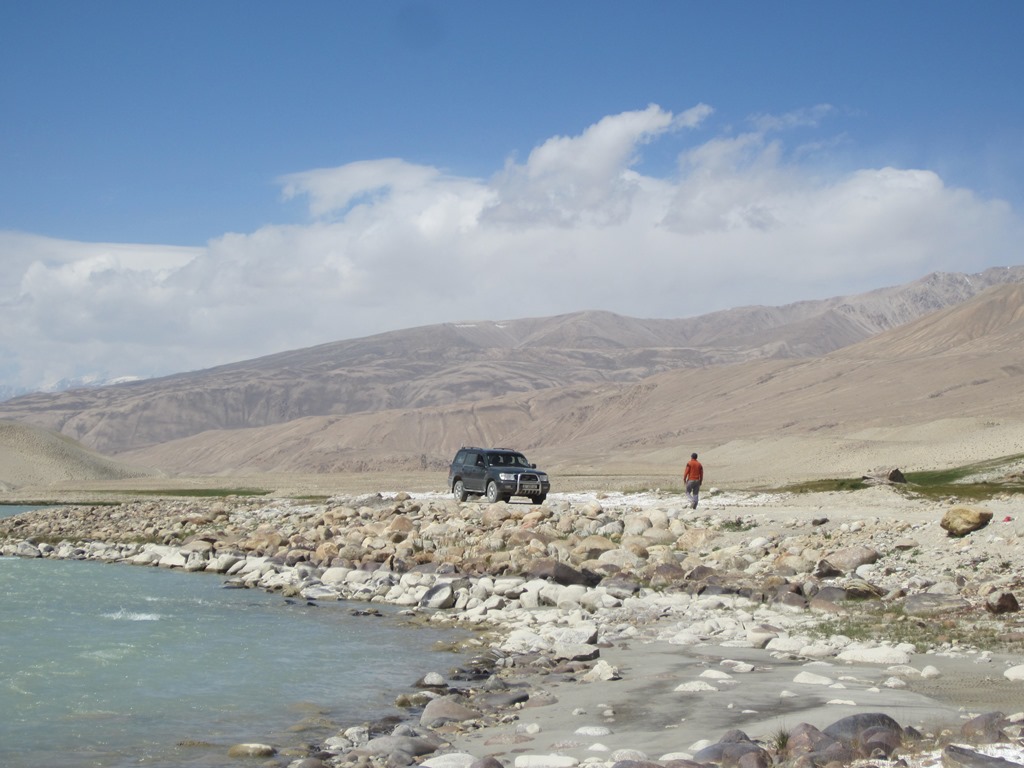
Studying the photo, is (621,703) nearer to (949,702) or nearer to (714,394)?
(949,702)

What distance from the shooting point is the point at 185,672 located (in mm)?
14594

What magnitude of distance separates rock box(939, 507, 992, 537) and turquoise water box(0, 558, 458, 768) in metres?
10.2

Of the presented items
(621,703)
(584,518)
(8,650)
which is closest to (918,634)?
(621,703)

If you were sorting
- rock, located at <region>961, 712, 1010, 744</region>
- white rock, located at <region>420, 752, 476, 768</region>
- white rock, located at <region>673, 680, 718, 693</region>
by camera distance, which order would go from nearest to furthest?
rock, located at <region>961, 712, 1010, 744</region>, white rock, located at <region>420, 752, 476, 768</region>, white rock, located at <region>673, 680, 718, 693</region>

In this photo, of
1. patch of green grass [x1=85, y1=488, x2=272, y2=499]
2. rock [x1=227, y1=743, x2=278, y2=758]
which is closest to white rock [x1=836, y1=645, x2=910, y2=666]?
rock [x1=227, y1=743, x2=278, y2=758]

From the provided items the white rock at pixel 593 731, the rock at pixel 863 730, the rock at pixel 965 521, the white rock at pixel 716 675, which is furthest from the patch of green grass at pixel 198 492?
the rock at pixel 863 730

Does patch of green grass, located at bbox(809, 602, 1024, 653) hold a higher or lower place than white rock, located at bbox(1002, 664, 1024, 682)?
lower

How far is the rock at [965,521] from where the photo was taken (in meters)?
19.8

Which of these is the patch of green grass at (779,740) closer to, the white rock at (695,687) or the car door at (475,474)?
the white rock at (695,687)

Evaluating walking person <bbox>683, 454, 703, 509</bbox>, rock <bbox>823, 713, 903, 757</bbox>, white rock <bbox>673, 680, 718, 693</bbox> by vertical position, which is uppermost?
walking person <bbox>683, 454, 703, 509</bbox>

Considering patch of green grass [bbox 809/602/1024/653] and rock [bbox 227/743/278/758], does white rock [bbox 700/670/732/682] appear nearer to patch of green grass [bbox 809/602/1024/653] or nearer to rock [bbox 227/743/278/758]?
patch of green grass [bbox 809/602/1024/653]

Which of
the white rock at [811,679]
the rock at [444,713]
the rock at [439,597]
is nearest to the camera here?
the rock at [444,713]

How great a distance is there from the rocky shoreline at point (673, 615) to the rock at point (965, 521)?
40 mm

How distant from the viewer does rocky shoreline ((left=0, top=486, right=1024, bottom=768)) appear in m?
9.16
